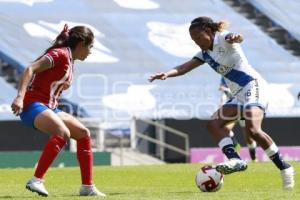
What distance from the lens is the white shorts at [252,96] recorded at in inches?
382

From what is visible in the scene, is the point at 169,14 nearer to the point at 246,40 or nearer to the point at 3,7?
the point at 246,40

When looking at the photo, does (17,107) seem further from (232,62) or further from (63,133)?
(232,62)

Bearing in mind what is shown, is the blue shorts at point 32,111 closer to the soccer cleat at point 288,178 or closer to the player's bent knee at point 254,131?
the player's bent knee at point 254,131

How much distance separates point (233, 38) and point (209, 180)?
1.50m

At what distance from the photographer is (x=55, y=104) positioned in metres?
9.06

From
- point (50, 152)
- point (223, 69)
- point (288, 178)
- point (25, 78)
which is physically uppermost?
point (25, 78)

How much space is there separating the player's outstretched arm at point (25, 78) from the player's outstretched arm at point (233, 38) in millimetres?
1998

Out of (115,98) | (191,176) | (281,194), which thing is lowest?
(115,98)

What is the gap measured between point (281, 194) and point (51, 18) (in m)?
20.3

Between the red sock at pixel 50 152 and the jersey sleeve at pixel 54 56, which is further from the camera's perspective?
the red sock at pixel 50 152

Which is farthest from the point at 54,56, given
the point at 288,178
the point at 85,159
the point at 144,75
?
the point at 144,75

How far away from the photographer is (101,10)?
29.8 metres

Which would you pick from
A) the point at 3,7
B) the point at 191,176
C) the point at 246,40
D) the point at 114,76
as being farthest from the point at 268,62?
the point at 191,176

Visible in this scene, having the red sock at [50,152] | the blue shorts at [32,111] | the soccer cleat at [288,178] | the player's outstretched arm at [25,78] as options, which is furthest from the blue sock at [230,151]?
the player's outstretched arm at [25,78]
